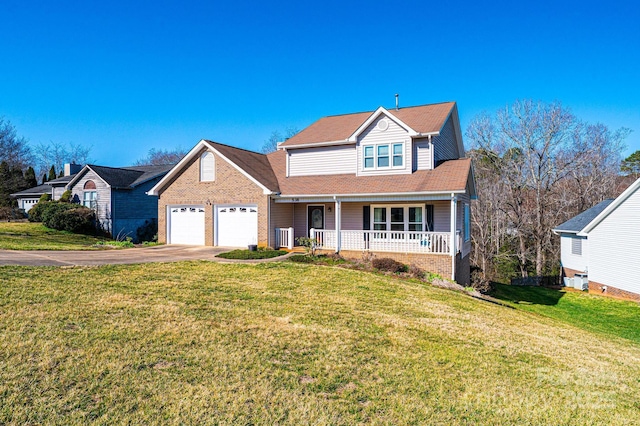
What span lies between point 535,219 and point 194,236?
27.2 metres

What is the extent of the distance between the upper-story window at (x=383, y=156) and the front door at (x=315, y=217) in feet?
11.1

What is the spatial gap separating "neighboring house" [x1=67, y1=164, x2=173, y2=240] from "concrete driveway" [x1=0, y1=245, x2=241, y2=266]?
45.3 feet

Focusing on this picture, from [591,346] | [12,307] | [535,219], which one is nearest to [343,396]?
[12,307]

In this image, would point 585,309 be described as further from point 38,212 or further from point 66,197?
point 38,212

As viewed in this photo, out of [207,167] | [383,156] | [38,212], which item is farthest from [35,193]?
[383,156]

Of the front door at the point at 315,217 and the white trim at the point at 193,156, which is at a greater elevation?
the white trim at the point at 193,156

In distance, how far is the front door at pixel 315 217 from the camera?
20.9 metres

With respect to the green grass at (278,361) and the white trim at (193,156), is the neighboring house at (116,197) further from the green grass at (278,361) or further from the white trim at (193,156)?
the green grass at (278,361)

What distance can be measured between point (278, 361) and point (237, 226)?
15.1 meters

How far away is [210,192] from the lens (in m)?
21.2

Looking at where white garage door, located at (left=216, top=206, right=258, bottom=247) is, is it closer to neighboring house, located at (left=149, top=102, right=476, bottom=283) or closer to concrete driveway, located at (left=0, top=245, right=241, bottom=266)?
neighboring house, located at (left=149, top=102, right=476, bottom=283)

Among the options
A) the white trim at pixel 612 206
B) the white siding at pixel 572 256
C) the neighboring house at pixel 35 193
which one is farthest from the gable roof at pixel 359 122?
the neighboring house at pixel 35 193

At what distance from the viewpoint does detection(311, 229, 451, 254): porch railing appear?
16578 millimetres

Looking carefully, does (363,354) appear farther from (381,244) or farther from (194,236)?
(194,236)
